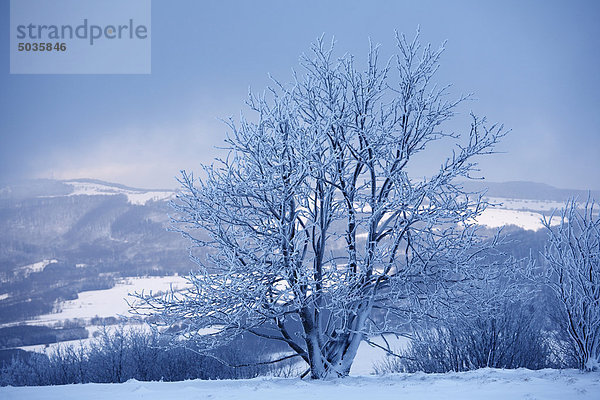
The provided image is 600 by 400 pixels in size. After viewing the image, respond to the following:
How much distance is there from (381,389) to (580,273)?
4.12 metres

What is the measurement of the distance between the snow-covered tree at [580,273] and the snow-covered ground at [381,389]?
25.9 inches

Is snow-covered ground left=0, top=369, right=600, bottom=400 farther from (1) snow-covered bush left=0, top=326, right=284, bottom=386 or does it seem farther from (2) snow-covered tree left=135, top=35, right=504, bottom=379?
(1) snow-covered bush left=0, top=326, right=284, bottom=386

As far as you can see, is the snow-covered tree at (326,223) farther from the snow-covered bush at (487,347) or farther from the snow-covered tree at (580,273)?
the snow-covered bush at (487,347)

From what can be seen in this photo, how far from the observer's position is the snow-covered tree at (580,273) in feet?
30.1

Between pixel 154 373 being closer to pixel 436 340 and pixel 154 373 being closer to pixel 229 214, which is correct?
pixel 436 340

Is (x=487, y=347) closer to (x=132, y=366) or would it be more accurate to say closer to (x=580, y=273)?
(x=580, y=273)

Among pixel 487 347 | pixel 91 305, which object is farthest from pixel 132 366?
pixel 91 305

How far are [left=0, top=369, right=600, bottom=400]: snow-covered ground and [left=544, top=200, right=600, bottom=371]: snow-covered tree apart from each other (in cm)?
A: 66

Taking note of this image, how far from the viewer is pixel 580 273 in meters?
9.27

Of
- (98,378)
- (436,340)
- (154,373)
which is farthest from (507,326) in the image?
(98,378)

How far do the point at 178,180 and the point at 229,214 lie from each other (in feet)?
5.15

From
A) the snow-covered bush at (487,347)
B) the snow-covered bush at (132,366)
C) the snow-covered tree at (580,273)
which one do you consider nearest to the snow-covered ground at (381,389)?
the snow-covered tree at (580,273)

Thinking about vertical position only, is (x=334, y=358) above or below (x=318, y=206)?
below

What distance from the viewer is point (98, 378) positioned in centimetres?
3272
